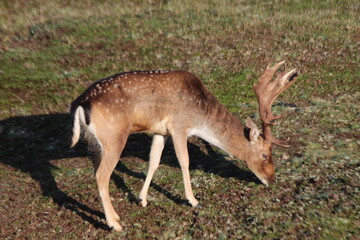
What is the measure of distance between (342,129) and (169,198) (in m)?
4.86

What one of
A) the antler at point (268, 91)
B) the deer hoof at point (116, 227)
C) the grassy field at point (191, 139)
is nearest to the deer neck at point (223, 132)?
the antler at point (268, 91)

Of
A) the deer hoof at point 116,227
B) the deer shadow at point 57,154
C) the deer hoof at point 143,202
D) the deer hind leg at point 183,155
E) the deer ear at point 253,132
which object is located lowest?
the deer shadow at point 57,154

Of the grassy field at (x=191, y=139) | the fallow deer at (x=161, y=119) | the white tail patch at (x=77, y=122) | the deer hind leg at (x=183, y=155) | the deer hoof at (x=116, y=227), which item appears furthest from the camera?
the deer hind leg at (x=183, y=155)

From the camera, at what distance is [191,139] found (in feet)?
35.1

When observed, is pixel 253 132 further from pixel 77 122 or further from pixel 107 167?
pixel 77 122

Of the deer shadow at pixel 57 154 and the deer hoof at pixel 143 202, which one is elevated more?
the deer hoof at pixel 143 202

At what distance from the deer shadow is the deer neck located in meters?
0.68

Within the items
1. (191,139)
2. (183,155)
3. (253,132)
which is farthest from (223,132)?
(191,139)

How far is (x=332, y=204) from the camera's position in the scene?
7262 millimetres

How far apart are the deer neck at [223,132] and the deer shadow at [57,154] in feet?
2.25

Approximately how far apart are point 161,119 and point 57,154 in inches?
141

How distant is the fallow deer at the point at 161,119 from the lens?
22.6 feet

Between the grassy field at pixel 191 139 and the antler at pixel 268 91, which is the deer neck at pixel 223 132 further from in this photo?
the grassy field at pixel 191 139

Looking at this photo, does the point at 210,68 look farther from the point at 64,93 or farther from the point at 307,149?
the point at 307,149
